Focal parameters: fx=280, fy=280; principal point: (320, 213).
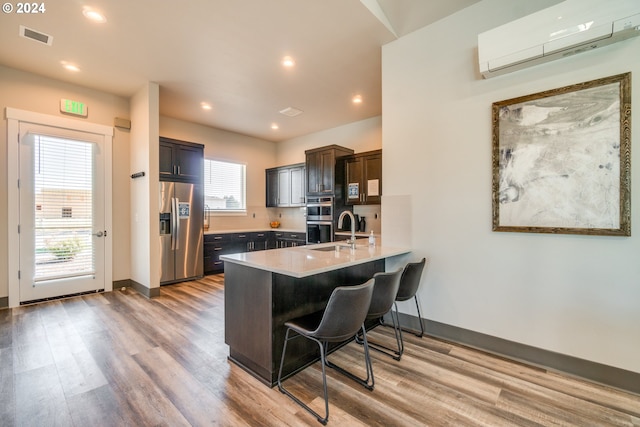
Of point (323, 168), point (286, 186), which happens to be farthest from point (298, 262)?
point (286, 186)

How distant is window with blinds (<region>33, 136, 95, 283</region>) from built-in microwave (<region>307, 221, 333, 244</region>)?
364 centimetres

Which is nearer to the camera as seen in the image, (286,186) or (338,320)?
(338,320)

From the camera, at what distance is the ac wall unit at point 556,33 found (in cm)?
189

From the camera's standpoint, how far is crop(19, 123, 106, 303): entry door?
378 centimetres

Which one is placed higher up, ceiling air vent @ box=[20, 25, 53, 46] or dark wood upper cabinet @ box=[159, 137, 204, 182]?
ceiling air vent @ box=[20, 25, 53, 46]

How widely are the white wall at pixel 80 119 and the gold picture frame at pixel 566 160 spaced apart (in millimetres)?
5232

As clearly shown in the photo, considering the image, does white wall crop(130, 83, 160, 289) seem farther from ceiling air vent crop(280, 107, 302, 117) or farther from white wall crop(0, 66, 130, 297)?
ceiling air vent crop(280, 107, 302, 117)

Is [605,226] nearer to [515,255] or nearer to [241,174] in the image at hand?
[515,255]

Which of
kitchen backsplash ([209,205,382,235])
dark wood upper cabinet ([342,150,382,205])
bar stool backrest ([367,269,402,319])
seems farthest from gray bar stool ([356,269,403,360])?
kitchen backsplash ([209,205,382,235])

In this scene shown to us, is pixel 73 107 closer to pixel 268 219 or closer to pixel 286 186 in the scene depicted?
pixel 286 186

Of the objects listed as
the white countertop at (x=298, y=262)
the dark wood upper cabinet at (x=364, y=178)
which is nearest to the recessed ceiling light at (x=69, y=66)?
the white countertop at (x=298, y=262)

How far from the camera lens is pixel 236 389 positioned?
2.01 meters

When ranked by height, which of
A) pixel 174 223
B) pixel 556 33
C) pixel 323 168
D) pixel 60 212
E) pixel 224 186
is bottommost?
pixel 174 223

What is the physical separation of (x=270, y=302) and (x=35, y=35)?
3.82m
